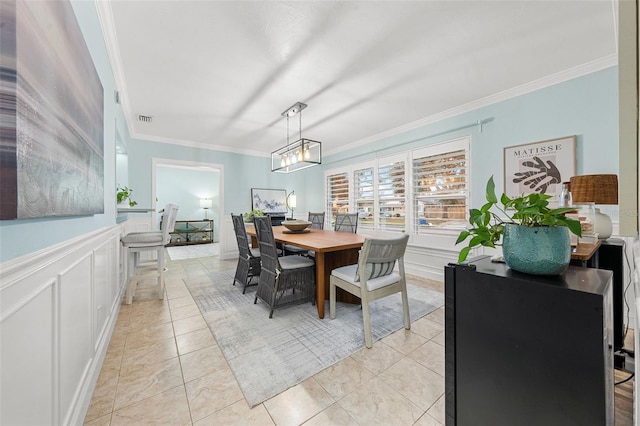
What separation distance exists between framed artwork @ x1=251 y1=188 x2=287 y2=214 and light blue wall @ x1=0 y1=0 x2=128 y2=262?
3453 millimetres

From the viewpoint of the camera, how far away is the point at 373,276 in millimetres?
2031

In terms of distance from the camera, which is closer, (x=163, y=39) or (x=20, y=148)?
(x=20, y=148)

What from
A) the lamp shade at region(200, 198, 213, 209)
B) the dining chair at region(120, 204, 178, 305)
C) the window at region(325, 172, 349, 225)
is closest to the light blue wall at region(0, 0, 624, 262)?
the dining chair at region(120, 204, 178, 305)

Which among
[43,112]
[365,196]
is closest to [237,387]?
[43,112]

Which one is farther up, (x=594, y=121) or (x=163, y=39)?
(x=163, y=39)

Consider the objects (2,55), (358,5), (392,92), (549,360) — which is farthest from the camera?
(392,92)

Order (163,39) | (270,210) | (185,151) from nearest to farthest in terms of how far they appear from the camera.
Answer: (163,39), (185,151), (270,210)

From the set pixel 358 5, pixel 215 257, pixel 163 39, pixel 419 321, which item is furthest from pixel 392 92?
pixel 215 257

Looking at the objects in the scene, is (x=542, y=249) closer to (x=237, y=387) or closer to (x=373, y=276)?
(x=373, y=276)

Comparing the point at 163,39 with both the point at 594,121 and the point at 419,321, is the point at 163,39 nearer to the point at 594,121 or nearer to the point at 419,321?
the point at 419,321

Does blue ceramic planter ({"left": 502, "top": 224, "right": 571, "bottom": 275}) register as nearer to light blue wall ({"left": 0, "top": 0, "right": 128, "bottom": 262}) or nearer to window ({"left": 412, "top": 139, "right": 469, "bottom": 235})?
light blue wall ({"left": 0, "top": 0, "right": 128, "bottom": 262})

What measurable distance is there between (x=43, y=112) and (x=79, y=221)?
0.67 m

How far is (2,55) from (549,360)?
5.64ft

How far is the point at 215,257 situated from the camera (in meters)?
5.41
